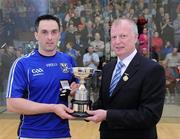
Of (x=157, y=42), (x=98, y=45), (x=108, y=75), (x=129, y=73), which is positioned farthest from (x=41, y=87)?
(x=157, y=42)

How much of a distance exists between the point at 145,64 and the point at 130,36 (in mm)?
181

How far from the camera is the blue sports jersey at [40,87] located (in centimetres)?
240

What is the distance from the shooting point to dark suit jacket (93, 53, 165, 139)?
86.0 inches

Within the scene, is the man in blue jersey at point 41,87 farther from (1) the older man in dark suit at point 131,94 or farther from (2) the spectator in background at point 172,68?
(2) the spectator in background at point 172,68

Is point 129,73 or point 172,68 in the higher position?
point 129,73

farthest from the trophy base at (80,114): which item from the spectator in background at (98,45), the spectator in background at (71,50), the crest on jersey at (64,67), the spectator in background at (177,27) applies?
the spectator in background at (177,27)

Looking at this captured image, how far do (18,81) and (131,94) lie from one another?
2.22ft

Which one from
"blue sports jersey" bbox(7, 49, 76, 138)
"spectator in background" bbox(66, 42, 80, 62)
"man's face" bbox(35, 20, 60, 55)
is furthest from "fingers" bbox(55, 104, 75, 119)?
"spectator in background" bbox(66, 42, 80, 62)

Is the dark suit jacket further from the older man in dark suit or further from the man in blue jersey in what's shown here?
the man in blue jersey

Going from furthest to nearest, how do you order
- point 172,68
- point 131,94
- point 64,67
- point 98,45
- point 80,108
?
1. point 98,45
2. point 172,68
3. point 64,67
4. point 80,108
5. point 131,94

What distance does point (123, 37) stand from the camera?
2.24 meters

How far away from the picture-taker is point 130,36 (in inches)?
88.2

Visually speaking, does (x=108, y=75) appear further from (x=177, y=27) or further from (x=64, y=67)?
(x=177, y=27)

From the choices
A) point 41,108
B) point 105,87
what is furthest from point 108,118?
point 41,108
